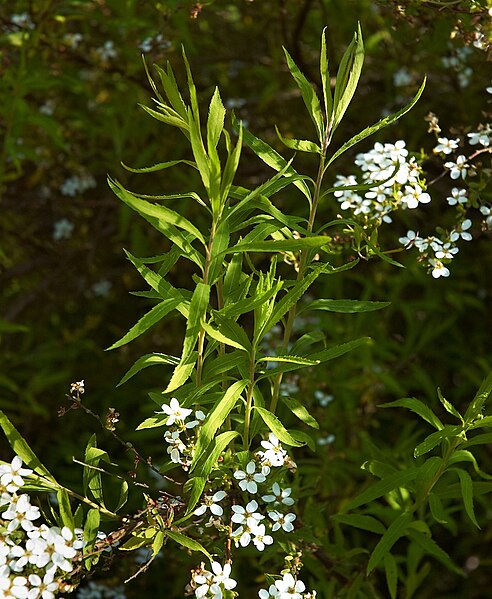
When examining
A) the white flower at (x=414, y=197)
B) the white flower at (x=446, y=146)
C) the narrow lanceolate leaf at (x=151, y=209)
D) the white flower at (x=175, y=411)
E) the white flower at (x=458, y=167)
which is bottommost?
the white flower at (x=175, y=411)

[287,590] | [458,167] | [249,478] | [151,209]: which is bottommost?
[287,590]

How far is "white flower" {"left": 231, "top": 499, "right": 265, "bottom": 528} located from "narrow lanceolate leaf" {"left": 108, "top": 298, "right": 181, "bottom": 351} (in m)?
0.37

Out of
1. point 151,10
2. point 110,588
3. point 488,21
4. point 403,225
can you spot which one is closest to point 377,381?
point 403,225

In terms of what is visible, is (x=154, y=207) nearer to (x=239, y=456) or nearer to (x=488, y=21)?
(x=239, y=456)

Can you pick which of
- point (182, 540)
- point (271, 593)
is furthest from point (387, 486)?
point (182, 540)

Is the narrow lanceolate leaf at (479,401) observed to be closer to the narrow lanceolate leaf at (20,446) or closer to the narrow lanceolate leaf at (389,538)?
the narrow lanceolate leaf at (389,538)

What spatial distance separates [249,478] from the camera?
4.85ft

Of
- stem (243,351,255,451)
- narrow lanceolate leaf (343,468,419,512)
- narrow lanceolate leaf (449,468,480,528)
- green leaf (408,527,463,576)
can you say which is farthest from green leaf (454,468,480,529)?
stem (243,351,255,451)

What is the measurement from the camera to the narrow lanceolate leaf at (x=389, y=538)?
1.59 meters

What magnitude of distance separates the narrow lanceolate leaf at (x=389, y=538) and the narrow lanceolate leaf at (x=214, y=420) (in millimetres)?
428

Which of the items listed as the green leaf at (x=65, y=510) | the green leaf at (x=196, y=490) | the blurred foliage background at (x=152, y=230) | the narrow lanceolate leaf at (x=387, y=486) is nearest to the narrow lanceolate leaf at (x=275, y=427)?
the green leaf at (x=196, y=490)

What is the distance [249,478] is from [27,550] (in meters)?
0.39

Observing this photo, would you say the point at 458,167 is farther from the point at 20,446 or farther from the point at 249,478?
the point at 20,446

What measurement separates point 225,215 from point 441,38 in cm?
134
